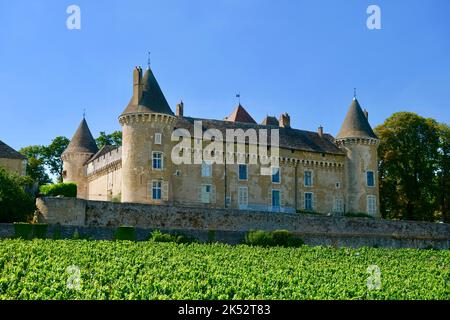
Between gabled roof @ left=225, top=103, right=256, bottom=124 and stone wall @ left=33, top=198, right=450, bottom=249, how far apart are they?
1223 centimetres

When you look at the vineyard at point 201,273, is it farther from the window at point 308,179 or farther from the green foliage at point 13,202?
the window at point 308,179

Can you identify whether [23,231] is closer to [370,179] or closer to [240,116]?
[240,116]

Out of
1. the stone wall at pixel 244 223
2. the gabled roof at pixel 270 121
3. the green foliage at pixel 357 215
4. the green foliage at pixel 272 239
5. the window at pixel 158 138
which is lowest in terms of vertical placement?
the green foliage at pixel 272 239

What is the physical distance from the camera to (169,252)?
26688 millimetres

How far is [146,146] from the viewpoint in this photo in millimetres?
38281

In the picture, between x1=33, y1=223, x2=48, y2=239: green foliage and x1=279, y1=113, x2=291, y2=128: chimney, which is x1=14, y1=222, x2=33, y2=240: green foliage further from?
x1=279, y1=113, x2=291, y2=128: chimney

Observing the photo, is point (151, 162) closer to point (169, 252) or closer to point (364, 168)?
point (169, 252)

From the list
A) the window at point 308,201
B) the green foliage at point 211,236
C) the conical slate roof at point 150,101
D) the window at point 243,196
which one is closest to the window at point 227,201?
the window at point 243,196

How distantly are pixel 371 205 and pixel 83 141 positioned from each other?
68.8 ft

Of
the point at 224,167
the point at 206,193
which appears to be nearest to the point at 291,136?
the point at 224,167

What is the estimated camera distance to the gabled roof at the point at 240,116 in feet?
161

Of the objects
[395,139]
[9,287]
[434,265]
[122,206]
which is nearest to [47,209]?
[122,206]

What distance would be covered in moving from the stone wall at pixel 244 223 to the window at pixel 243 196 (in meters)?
4.56

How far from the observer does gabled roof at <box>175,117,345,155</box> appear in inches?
1674
